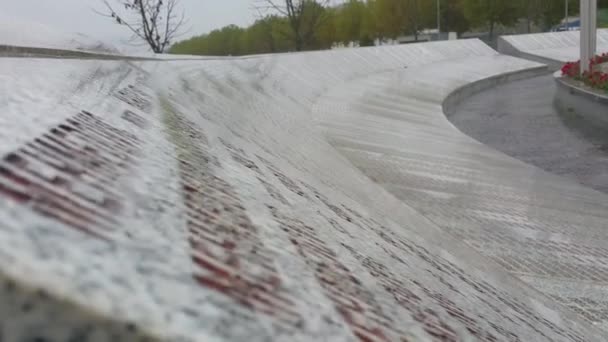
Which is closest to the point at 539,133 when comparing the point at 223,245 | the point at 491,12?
the point at 223,245

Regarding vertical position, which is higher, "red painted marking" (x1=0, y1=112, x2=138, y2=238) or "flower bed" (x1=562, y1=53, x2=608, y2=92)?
"red painted marking" (x1=0, y1=112, x2=138, y2=238)

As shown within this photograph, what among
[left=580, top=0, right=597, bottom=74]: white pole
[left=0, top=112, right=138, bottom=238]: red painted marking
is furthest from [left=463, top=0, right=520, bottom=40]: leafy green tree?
[left=0, top=112, right=138, bottom=238]: red painted marking

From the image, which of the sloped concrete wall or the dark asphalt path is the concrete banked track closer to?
the dark asphalt path

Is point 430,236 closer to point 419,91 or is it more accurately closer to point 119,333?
point 119,333

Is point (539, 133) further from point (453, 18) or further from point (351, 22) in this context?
point (351, 22)

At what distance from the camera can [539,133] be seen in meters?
8.55

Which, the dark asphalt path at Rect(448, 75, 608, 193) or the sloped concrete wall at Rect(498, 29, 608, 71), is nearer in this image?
the dark asphalt path at Rect(448, 75, 608, 193)

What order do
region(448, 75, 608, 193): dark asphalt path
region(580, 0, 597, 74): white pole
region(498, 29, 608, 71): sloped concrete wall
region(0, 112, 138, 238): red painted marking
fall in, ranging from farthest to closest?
region(498, 29, 608, 71): sloped concrete wall < region(580, 0, 597, 74): white pole < region(448, 75, 608, 193): dark asphalt path < region(0, 112, 138, 238): red painted marking

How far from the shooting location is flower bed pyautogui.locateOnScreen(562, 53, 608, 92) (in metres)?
9.95

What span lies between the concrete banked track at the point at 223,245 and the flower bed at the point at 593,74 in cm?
681

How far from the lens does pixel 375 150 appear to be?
18.0 feet

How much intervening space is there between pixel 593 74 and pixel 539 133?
2.78 metres

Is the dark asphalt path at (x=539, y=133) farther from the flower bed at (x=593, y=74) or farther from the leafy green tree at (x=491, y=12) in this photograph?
the leafy green tree at (x=491, y=12)

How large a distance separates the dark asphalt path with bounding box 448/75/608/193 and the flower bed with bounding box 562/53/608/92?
604 mm
